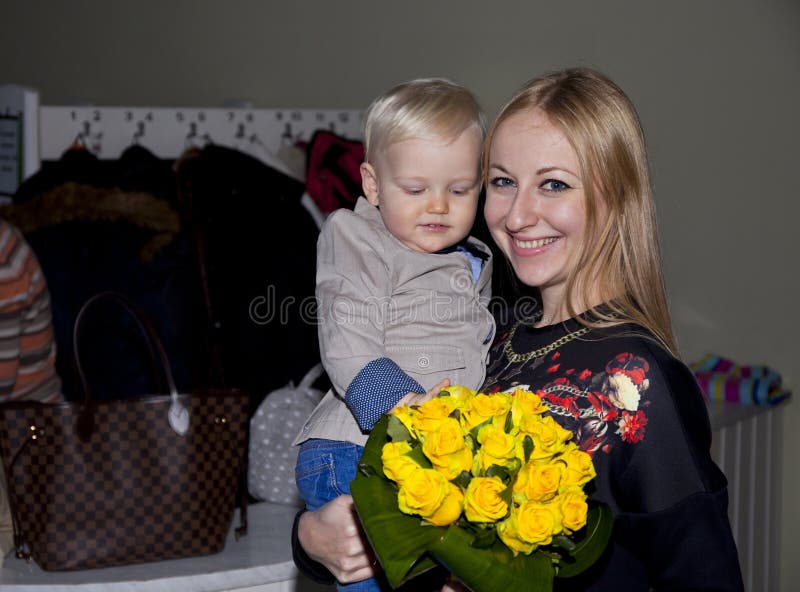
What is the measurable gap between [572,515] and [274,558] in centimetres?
112

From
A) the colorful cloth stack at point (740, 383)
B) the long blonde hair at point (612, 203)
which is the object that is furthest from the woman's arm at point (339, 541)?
the colorful cloth stack at point (740, 383)

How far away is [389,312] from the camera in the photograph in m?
1.79

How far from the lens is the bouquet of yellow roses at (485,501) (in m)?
1.25

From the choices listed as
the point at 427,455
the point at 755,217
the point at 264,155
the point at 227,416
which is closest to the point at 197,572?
the point at 227,416

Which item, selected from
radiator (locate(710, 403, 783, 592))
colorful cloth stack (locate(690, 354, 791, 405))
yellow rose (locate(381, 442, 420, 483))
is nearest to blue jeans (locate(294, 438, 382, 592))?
yellow rose (locate(381, 442, 420, 483))

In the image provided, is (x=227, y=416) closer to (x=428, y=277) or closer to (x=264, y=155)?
(x=428, y=277)

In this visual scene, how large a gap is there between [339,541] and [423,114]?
0.75m

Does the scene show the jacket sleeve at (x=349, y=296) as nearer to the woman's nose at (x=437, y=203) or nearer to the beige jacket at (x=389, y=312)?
the beige jacket at (x=389, y=312)

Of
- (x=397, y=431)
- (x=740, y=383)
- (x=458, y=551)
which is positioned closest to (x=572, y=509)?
(x=458, y=551)

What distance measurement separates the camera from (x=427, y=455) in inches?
50.2

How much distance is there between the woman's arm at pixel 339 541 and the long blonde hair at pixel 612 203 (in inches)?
Result: 19.7

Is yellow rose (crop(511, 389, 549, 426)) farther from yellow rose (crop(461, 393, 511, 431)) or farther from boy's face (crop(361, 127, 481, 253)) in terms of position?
boy's face (crop(361, 127, 481, 253))

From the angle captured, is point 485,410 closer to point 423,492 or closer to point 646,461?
point 423,492

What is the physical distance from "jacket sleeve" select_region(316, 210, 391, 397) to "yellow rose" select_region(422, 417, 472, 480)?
16.1 inches
